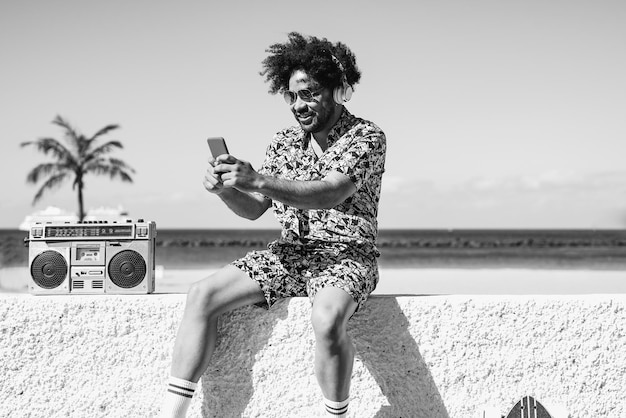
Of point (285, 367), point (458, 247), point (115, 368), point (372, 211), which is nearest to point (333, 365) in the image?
point (285, 367)

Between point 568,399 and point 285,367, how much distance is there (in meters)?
1.01

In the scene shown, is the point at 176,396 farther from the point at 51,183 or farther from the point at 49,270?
the point at 51,183

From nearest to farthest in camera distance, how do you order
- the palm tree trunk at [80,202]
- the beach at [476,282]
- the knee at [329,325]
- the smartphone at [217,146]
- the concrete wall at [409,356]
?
the knee at [329,325] < the smartphone at [217,146] < the concrete wall at [409,356] < the beach at [476,282] < the palm tree trunk at [80,202]

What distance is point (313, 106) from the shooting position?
246 centimetres

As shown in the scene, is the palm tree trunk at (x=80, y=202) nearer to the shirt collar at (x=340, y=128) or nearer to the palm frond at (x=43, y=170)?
the palm frond at (x=43, y=170)

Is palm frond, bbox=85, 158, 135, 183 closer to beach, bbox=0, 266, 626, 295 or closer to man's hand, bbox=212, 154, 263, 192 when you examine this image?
beach, bbox=0, 266, 626, 295

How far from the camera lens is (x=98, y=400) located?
2.52 metres

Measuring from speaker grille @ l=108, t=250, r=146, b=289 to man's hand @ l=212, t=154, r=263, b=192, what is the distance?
67 cm

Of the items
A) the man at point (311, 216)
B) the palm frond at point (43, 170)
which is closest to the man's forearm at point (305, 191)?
the man at point (311, 216)

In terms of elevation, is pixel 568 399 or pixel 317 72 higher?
pixel 317 72

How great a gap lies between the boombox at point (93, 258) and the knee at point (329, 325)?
829mm

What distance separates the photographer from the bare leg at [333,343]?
206 cm

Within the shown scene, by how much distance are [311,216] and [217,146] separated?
0.46 meters

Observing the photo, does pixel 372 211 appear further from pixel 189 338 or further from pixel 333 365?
pixel 189 338
